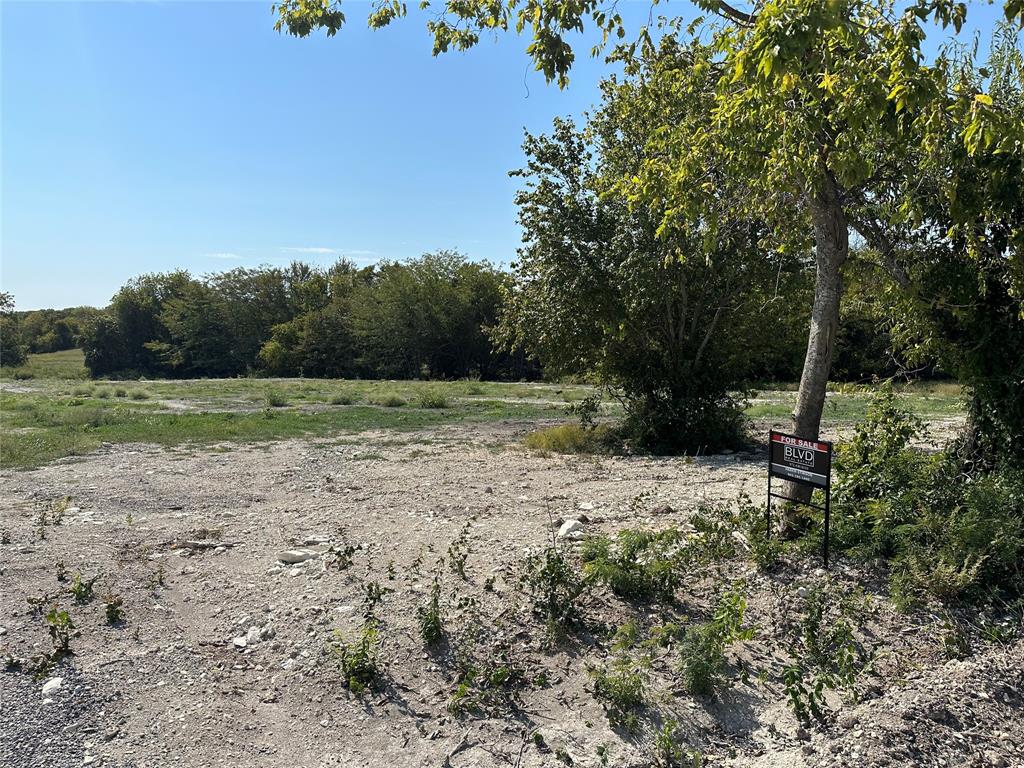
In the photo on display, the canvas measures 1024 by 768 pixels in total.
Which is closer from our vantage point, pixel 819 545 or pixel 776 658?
pixel 776 658

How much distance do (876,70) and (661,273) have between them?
9.24 metres

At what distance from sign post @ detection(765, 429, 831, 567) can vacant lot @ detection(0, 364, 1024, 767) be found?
0.67m

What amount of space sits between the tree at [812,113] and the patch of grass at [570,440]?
7723mm

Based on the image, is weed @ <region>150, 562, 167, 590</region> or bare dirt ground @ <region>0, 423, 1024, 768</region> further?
weed @ <region>150, 562, 167, 590</region>

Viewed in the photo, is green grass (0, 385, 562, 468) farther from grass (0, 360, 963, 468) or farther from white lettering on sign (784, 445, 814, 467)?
white lettering on sign (784, 445, 814, 467)

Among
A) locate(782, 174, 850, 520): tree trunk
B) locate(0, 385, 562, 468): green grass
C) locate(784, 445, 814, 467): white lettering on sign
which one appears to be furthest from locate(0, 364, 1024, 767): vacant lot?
locate(0, 385, 562, 468): green grass

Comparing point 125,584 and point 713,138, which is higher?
point 713,138

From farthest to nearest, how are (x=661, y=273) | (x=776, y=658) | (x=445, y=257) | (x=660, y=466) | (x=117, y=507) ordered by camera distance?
1. (x=445, y=257)
2. (x=661, y=273)
3. (x=660, y=466)
4. (x=117, y=507)
5. (x=776, y=658)

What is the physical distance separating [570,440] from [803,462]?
8.83 meters

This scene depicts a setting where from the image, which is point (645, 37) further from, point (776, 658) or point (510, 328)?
point (510, 328)

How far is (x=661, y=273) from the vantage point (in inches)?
511

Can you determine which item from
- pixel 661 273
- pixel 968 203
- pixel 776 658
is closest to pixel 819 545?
pixel 776 658

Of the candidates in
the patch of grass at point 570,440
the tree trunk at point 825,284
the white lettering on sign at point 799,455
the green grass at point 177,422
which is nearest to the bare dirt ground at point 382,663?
the white lettering on sign at point 799,455

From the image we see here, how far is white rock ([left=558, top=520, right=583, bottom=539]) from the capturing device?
690 centimetres
